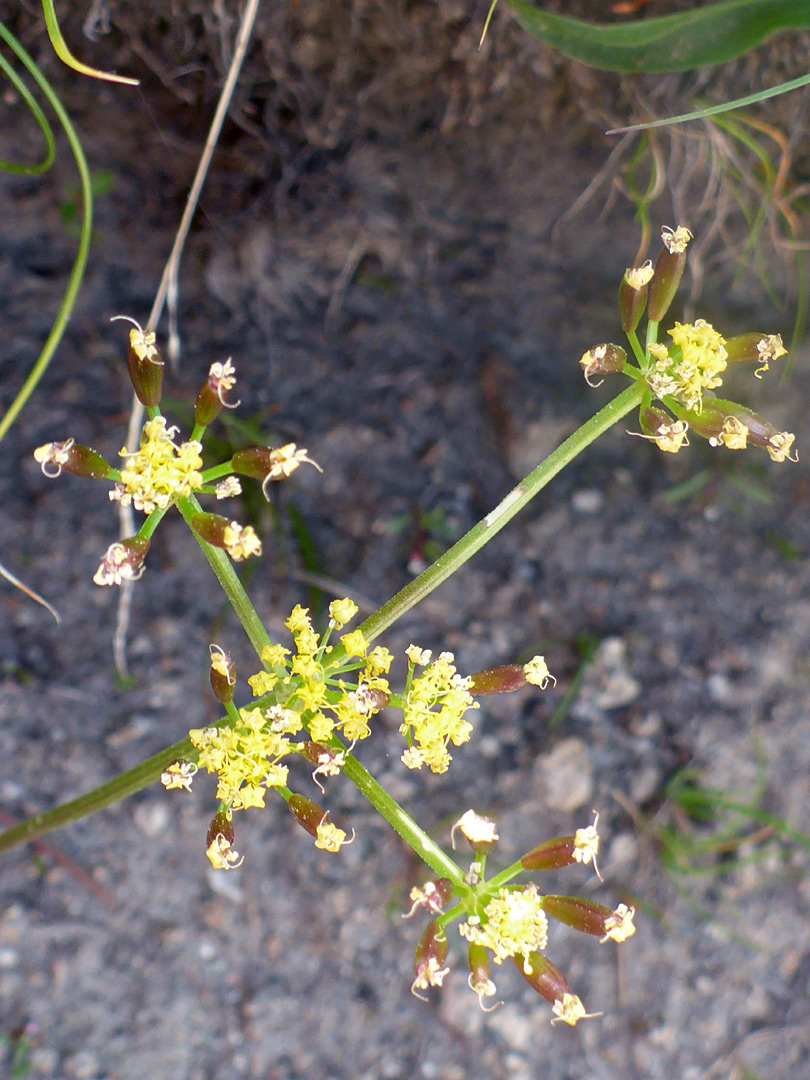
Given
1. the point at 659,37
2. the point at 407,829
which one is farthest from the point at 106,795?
the point at 659,37

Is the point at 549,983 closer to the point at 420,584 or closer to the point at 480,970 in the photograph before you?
the point at 480,970

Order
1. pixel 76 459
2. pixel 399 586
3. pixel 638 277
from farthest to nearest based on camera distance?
pixel 399 586 → pixel 638 277 → pixel 76 459

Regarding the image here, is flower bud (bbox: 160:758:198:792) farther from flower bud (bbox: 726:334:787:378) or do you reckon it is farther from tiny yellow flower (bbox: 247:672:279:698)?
flower bud (bbox: 726:334:787:378)

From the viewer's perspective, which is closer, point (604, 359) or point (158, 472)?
point (158, 472)

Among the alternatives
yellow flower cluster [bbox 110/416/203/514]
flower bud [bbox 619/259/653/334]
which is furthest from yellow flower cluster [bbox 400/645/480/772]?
flower bud [bbox 619/259/653/334]

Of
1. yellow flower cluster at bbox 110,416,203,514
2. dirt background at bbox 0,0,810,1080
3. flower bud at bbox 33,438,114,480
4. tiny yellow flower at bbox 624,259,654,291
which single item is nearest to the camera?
yellow flower cluster at bbox 110,416,203,514

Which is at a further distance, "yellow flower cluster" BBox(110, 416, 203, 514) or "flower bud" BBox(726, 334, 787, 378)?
"flower bud" BBox(726, 334, 787, 378)
